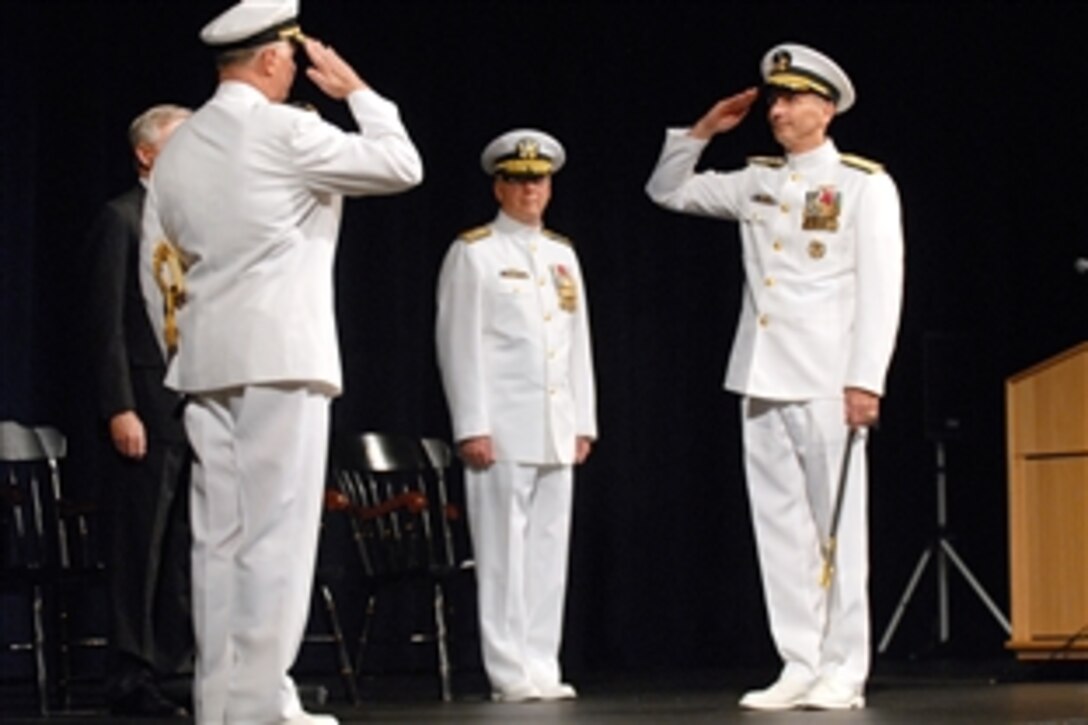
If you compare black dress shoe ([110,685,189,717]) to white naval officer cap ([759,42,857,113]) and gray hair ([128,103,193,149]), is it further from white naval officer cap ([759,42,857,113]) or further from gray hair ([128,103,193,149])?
white naval officer cap ([759,42,857,113])

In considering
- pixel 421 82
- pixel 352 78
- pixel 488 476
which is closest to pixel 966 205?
pixel 421 82

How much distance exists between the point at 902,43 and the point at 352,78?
17.1 ft

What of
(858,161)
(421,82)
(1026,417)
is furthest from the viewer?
(421,82)

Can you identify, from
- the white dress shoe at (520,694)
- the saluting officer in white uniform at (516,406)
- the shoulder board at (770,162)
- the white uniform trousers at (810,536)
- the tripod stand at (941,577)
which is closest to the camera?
the white uniform trousers at (810,536)

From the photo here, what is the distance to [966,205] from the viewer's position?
9.59m

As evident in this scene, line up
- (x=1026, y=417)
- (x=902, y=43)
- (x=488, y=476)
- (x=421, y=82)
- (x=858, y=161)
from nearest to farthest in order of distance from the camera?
(x=858, y=161), (x=488, y=476), (x=1026, y=417), (x=421, y=82), (x=902, y=43)

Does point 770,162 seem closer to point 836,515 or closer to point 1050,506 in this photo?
point 836,515

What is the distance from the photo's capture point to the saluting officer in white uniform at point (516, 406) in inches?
272

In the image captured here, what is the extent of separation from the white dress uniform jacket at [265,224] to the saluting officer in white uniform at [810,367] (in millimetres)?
1742

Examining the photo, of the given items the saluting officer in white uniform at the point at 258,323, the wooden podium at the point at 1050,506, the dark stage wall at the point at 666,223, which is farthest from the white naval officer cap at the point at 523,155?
the saluting officer in white uniform at the point at 258,323

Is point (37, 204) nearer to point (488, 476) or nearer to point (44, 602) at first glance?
point (44, 602)

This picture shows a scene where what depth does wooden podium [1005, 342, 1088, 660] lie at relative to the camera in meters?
7.53

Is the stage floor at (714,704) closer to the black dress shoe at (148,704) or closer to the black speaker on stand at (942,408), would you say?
the black dress shoe at (148,704)

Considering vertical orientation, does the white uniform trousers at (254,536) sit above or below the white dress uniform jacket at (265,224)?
below
